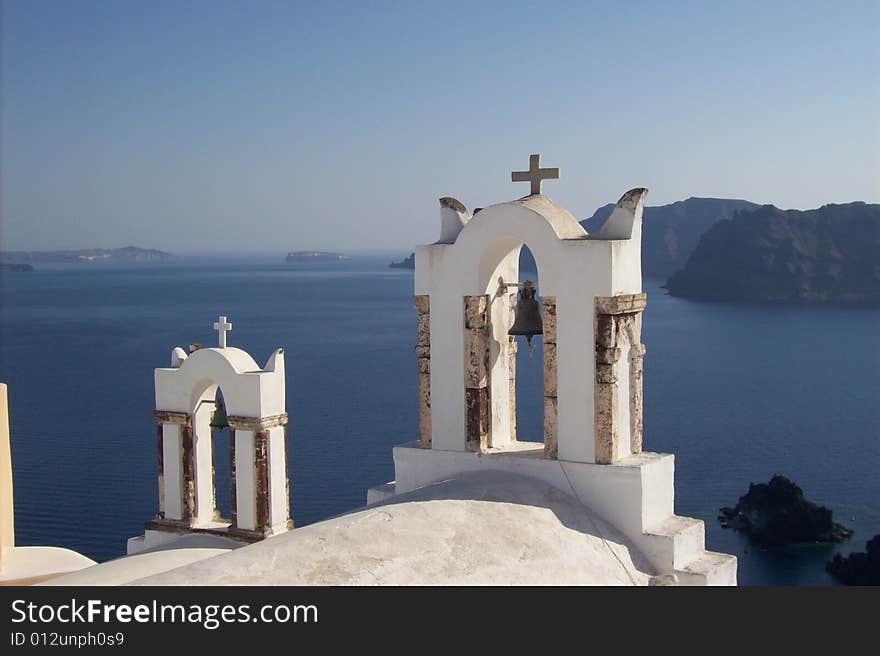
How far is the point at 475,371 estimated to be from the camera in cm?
852

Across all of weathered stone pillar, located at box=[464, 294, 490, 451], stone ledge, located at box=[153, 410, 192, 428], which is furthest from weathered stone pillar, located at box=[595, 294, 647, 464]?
stone ledge, located at box=[153, 410, 192, 428]

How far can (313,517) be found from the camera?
30516mm

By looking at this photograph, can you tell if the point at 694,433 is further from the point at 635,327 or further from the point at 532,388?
the point at 635,327

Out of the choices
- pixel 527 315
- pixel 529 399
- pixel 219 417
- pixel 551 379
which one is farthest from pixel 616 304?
pixel 529 399

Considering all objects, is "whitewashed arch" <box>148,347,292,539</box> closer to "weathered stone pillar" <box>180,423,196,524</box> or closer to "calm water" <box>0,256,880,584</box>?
"weathered stone pillar" <box>180,423,196,524</box>

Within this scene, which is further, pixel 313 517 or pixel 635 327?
pixel 313 517

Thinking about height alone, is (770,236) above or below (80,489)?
above

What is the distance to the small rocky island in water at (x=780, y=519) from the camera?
115ft

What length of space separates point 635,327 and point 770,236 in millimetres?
112302

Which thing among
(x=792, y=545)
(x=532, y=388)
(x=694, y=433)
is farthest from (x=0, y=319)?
(x=792, y=545)

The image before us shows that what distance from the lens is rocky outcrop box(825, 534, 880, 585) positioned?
3111 cm

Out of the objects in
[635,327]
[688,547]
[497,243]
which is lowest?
[688,547]

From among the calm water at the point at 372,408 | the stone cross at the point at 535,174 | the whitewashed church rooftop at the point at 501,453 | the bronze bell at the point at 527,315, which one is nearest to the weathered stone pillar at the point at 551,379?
the whitewashed church rooftop at the point at 501,453

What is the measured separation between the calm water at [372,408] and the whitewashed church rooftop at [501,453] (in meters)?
21.5
